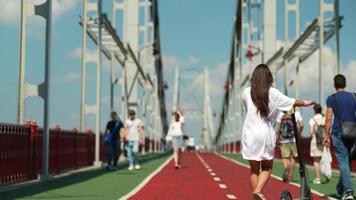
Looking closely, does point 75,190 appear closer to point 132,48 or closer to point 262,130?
point 262,130

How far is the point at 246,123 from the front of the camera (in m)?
7.09

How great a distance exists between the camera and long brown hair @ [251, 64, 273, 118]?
6934mm

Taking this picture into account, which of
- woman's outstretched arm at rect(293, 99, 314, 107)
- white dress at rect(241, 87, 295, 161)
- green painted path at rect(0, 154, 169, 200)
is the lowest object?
green painted path at rect(0, 154, 169, 200)

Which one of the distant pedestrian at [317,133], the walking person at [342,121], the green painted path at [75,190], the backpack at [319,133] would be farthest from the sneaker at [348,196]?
the backpack at [319,133]

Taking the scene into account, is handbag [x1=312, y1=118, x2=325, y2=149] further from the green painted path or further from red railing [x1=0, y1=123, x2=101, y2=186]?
red railing [x1=0, y1=123, x2=101, y2=186]

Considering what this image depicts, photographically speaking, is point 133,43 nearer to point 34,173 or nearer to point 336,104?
point 34,173

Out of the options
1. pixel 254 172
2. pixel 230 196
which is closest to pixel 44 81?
pixel 230 196

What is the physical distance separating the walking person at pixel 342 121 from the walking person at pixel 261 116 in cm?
322

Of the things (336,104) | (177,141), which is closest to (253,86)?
(336,104)

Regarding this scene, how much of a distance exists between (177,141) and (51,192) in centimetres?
1035

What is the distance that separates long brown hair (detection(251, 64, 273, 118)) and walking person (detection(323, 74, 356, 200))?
338 cm

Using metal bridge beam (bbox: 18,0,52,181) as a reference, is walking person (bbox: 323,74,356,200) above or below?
below

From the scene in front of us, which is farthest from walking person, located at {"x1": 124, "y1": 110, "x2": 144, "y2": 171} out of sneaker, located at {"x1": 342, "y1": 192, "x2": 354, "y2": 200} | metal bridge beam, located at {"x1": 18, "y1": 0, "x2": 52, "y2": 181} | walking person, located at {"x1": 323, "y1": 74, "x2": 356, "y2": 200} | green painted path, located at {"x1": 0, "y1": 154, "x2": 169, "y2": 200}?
sneaker, located at {"x1": 342, "y1": 192, "x2": 354, "y2": 200}

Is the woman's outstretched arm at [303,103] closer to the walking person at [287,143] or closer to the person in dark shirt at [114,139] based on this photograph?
the walking person at [287,143]
